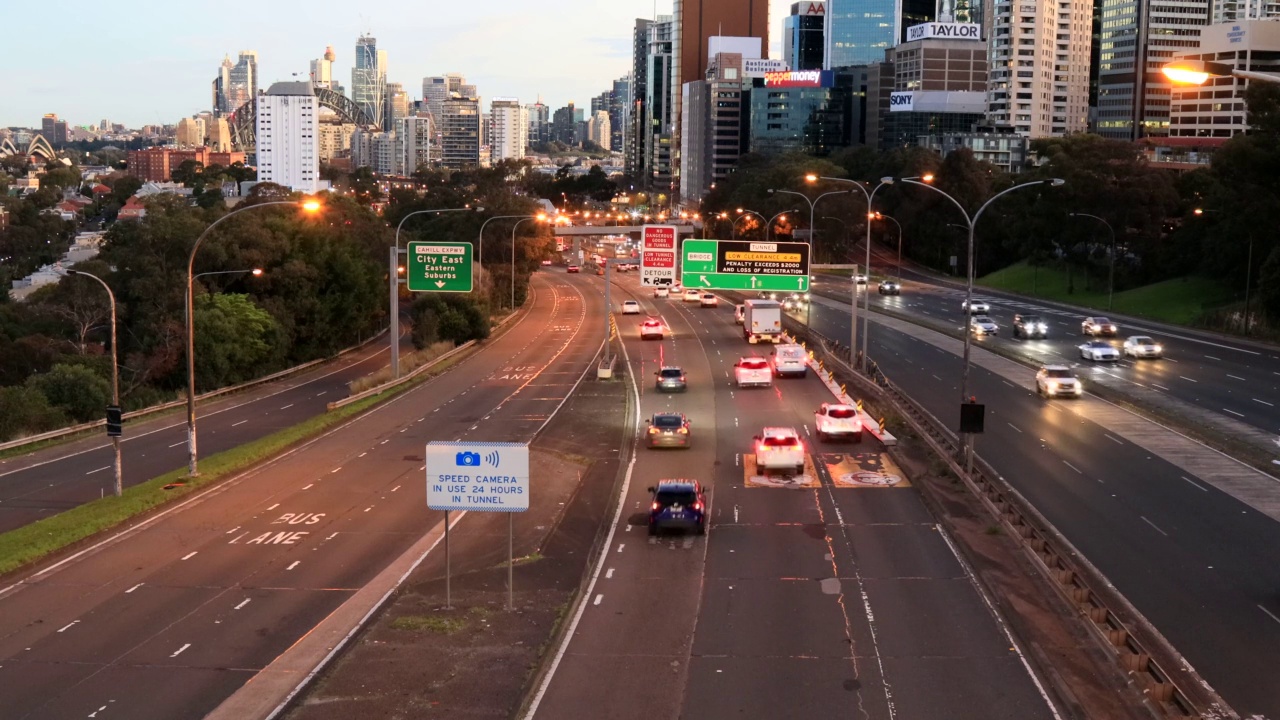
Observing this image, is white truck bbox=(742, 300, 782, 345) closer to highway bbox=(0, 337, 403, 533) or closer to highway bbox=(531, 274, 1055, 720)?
highway bbox=(0, 337, 403, 533)

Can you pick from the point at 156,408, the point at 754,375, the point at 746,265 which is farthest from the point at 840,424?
the point at 156,408

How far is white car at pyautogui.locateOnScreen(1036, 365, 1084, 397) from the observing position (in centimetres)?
4856

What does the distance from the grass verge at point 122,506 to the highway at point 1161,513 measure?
70.3 ft

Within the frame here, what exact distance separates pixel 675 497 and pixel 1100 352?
38.9 meters

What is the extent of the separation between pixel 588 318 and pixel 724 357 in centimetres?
3114

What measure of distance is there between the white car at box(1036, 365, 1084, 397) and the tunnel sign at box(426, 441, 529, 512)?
33307 mm

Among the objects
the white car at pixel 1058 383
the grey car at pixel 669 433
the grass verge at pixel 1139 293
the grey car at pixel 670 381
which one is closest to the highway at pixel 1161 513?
the white car at pixel 1058 383

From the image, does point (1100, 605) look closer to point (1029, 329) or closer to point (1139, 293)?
point (1029, 329)

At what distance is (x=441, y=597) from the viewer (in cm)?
2188

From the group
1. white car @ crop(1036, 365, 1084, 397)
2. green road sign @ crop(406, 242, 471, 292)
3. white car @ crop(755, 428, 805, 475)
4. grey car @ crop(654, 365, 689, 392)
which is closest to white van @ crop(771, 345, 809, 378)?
grey car @ crop(654, 365, 689, 392)

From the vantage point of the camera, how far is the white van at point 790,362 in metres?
55.6

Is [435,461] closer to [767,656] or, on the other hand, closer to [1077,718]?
[767,656]

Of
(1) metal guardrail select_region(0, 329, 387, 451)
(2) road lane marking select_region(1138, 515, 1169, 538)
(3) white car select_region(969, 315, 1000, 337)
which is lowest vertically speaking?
(1) metal guardrail select_region(0, 329, 387, 451)

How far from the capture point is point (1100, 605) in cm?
2005
